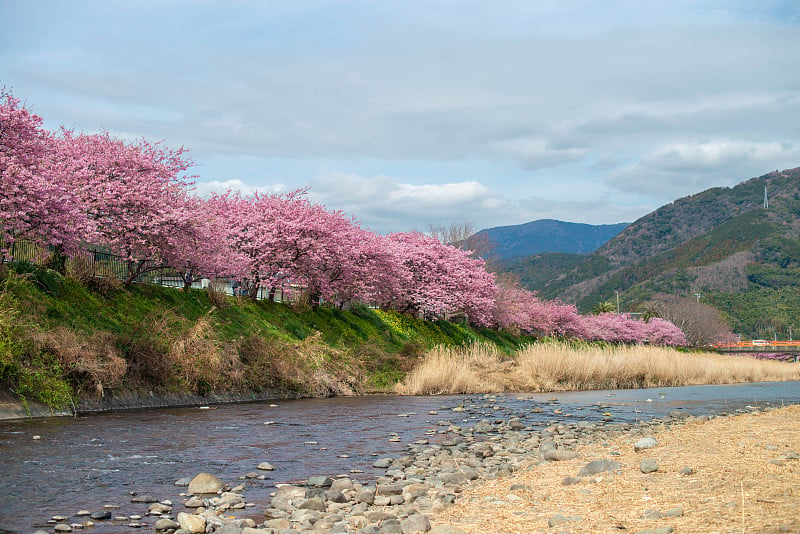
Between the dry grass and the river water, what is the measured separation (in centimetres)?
463

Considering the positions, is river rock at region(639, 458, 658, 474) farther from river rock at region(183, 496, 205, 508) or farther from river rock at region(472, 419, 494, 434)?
river rock at region(472, 419, 494, 434)

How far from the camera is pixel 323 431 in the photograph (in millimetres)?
17359

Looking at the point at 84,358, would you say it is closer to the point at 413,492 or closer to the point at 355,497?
the point at 355,497

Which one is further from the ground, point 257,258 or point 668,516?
point 257,258

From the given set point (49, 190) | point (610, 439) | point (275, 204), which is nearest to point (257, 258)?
point (275, 204)

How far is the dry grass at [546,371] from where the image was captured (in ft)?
101

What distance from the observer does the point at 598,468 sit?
32.8ft

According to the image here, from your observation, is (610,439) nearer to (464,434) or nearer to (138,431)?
(464,434)

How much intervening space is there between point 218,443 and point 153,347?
8.64m

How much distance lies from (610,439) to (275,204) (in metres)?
29.1

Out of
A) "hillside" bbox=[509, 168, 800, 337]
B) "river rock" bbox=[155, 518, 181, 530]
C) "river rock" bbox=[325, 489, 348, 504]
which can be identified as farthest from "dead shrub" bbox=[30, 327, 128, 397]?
"hillside" bbox=[509, 168, 800, 337]

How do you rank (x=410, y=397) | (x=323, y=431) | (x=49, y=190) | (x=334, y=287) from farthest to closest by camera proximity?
(x=334, y=287)
(x=410, y=397)
(x=49, y=190)
(x=323, y=431)

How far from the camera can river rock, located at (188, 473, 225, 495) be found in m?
10.3

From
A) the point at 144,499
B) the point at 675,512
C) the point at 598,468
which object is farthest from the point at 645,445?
the point at 144,499
